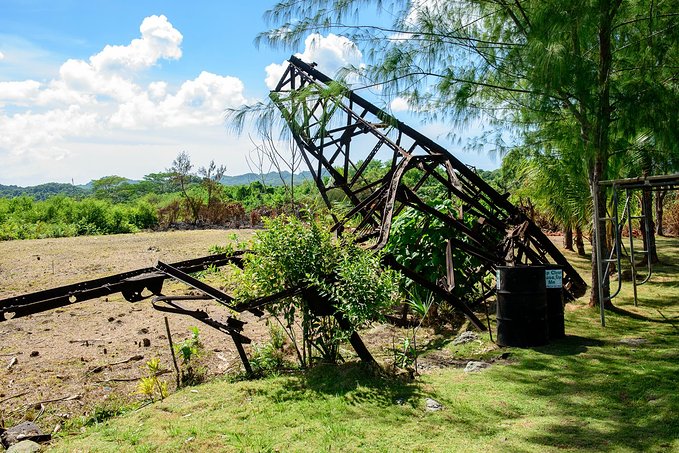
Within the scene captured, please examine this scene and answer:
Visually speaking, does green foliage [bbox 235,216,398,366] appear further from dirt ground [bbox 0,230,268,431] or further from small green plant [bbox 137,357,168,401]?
small green plant [bbox 137,357,168,401]

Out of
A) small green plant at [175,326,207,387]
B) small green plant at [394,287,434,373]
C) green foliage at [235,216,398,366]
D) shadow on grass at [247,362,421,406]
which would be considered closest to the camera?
shadow on grass at [247,362,421,406]

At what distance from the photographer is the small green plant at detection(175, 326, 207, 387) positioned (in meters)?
6.14

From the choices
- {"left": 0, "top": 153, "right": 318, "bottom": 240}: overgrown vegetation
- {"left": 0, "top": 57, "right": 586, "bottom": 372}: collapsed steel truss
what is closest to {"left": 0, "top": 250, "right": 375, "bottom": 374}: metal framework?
{"left": 0, "top": 57, "right": 586, "bottom": 372}: collapsed steel truss

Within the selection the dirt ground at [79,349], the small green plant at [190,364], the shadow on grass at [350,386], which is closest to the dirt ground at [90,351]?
the dirt ground at [79,349]

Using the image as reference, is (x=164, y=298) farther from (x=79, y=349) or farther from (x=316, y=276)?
(x=79, y=349)

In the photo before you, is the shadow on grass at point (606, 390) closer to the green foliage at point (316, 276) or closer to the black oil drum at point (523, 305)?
the black oil drum at point (523, 305)

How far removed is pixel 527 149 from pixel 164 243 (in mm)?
12023

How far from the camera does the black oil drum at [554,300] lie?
715cm

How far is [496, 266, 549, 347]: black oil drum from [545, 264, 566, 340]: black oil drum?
0.29m

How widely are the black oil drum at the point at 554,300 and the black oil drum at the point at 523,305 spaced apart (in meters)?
0.29

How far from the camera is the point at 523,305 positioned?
6793mm

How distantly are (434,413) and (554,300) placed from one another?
315 centimetres

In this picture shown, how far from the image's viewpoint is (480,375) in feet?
19.2

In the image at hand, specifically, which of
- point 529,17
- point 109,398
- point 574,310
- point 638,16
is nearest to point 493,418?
point 109,398
